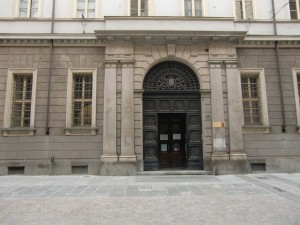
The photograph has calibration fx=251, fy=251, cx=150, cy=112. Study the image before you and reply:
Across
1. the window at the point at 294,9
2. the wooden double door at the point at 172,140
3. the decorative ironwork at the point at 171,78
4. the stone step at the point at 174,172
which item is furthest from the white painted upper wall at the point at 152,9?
the stone step at the point at 174,172

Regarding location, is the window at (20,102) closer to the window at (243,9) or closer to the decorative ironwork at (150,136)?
the decorative ironwork at (150,136)

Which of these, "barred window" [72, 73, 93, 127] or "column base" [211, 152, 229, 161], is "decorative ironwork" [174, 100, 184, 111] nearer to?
"column base" [211, 152, 229, 161]

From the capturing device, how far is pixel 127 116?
12.1m

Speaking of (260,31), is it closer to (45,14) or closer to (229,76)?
(229,76)

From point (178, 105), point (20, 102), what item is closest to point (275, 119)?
point (178, 105)

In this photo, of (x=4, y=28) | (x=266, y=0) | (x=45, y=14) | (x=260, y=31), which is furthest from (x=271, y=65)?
(x=4, y=28)

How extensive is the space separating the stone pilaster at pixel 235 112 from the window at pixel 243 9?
3.08m

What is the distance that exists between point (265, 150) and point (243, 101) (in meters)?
2.70

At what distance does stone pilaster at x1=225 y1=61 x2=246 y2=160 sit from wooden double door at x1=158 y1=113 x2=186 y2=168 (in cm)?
238

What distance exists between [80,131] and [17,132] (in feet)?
9.96

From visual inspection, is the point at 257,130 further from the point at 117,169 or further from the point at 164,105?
the point at 117,169

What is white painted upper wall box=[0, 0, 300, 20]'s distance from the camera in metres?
13.3

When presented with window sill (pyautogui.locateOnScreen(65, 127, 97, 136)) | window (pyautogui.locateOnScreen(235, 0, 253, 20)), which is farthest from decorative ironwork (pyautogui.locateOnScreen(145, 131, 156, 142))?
window (pyautogui.locateOnScreen(235, 0, 253, 20))

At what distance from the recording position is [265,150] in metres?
12.6
